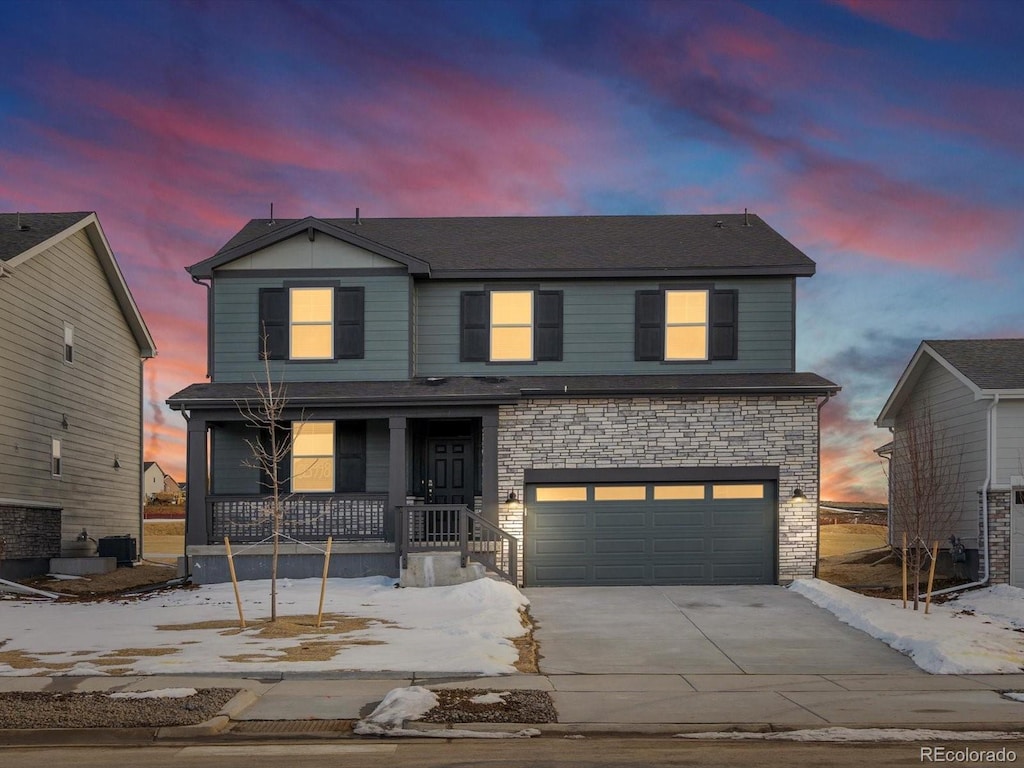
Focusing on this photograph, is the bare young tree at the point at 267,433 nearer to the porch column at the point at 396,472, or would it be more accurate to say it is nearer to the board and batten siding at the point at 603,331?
the porch column at the point at 396,472

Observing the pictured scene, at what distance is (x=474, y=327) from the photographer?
76.5ft

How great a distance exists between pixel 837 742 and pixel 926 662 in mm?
5563

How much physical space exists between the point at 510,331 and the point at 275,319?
5.01 metres

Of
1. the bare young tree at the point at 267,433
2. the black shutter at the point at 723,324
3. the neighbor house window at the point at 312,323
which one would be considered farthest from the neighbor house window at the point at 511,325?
the bare young tree at the point at 267,433

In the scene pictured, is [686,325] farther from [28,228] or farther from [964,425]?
[28,228]

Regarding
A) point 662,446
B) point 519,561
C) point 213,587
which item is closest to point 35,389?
point 213,587

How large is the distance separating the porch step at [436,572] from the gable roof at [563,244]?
615cm

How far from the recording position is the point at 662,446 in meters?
22.1

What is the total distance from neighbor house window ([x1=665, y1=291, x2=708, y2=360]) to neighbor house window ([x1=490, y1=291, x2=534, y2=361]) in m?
2.96

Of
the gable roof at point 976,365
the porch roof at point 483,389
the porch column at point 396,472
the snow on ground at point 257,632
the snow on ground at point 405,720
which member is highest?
the gable roof at point 976,365

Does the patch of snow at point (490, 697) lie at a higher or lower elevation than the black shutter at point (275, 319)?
lower

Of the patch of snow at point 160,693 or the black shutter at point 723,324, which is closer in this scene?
the patch of snow at point 160,693

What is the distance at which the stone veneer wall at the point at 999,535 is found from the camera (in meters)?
22.1

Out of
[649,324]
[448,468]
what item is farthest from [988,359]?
[448,468]
